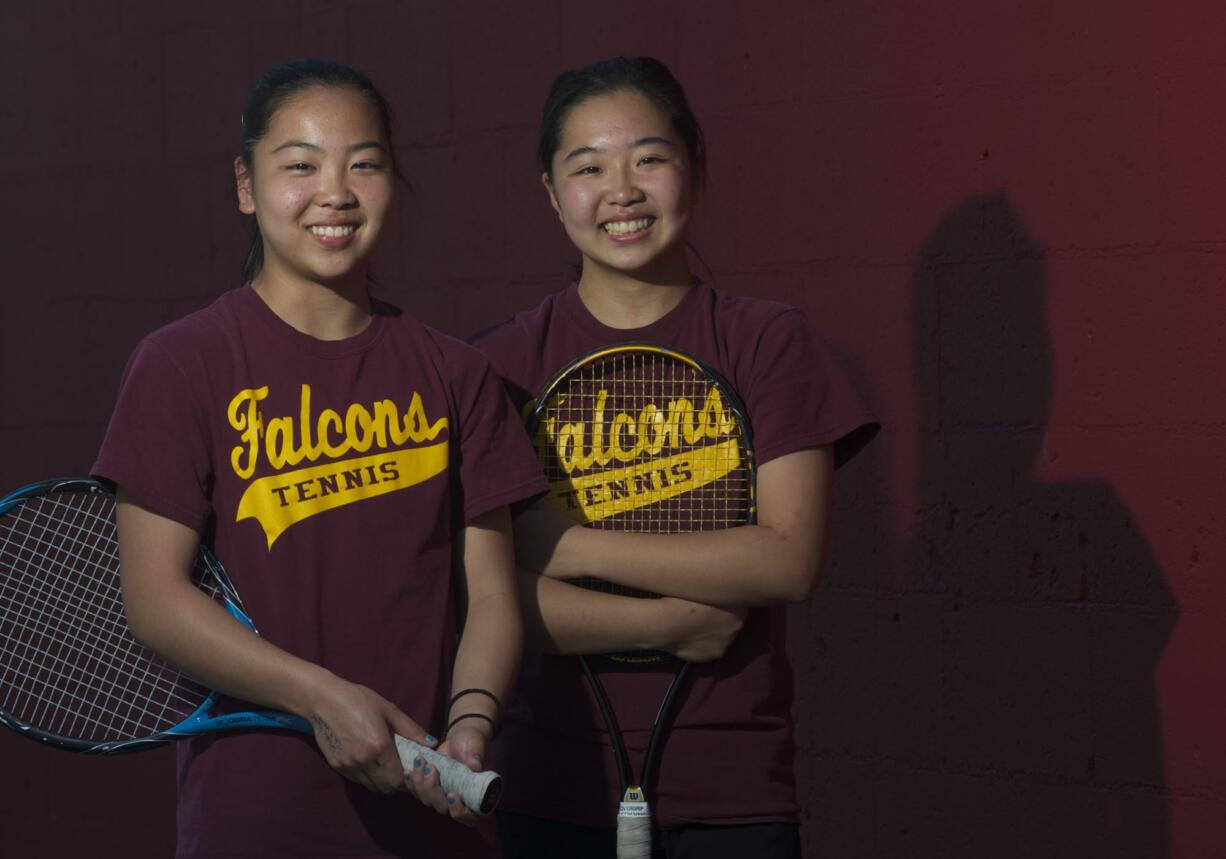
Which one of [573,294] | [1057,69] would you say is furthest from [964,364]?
[573,294]

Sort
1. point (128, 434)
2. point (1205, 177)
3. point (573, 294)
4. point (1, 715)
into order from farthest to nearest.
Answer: point (1205, 177), point (573, 294), point (1, 715), point (128, 434)

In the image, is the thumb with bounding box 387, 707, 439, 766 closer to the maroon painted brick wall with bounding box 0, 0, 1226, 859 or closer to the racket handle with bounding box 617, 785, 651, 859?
the racket handle with bounding box 617, 785, 651, 859

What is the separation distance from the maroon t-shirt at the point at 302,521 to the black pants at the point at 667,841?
209mm

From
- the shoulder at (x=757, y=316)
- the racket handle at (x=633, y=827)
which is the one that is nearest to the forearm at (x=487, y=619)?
the racket handle at (x=633, y=827)

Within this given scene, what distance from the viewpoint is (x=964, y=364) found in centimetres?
339

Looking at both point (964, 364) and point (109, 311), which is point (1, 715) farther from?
point (109, 311)

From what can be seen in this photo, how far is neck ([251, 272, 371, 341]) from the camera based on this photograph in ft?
6.94

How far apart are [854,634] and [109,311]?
2156mm

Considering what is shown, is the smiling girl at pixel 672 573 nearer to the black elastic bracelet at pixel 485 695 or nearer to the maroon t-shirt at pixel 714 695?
the maroon t-shirt at pixel 714 695

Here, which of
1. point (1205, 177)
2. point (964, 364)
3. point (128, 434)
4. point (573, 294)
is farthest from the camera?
point (964, 364)

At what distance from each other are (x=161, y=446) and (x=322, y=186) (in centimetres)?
39

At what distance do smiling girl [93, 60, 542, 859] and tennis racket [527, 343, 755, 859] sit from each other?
175 mm

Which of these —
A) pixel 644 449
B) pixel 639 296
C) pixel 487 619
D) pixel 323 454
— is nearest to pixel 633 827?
pixel 487 619

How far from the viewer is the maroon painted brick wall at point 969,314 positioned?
3.18 m
